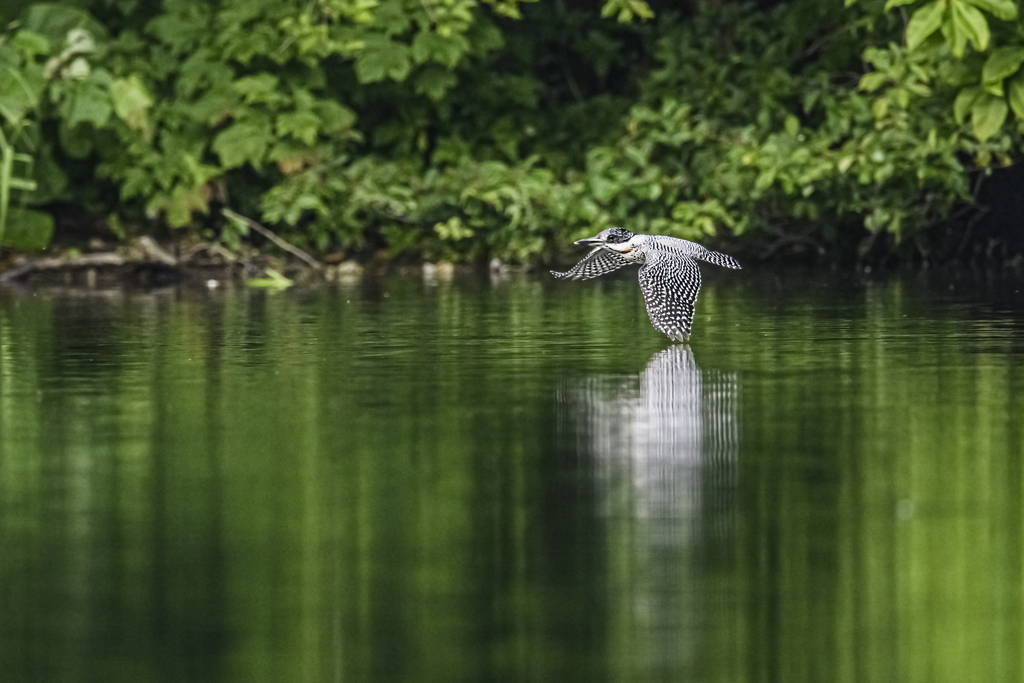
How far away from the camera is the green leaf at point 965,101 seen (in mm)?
A: 13599

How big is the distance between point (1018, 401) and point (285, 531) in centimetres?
343

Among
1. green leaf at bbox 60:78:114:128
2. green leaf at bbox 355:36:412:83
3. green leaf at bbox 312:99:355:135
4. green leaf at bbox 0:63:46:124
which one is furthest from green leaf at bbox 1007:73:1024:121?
green leaf at bbox 0:63:46:124

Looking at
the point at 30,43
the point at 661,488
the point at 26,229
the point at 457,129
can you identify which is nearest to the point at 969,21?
the point at 661,488

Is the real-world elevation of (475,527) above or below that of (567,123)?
below

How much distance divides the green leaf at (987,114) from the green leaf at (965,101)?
0.22 ft

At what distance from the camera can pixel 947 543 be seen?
5.14 metres

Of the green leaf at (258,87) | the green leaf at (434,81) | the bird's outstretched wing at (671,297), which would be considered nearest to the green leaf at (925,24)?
the bird's outstretched wing at (671,297)

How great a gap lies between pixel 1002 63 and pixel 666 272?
376 cm

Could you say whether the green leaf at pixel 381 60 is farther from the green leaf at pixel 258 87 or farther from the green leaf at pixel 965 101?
the green leaf at pixel 965 101

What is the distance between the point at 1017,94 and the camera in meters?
13.3

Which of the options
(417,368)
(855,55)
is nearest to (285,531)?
(417,368)

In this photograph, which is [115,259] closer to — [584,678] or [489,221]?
[489,221]

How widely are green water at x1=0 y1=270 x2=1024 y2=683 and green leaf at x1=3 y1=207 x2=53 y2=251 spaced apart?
5.21 metres

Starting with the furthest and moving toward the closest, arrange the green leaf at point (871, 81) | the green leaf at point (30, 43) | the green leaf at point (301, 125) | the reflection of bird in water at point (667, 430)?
the green leaf at point (301, 125)
the green leaf at point (30, 43)
the green leaf at point (871, 81)
the reflection of bird in water at point (667, 430)
